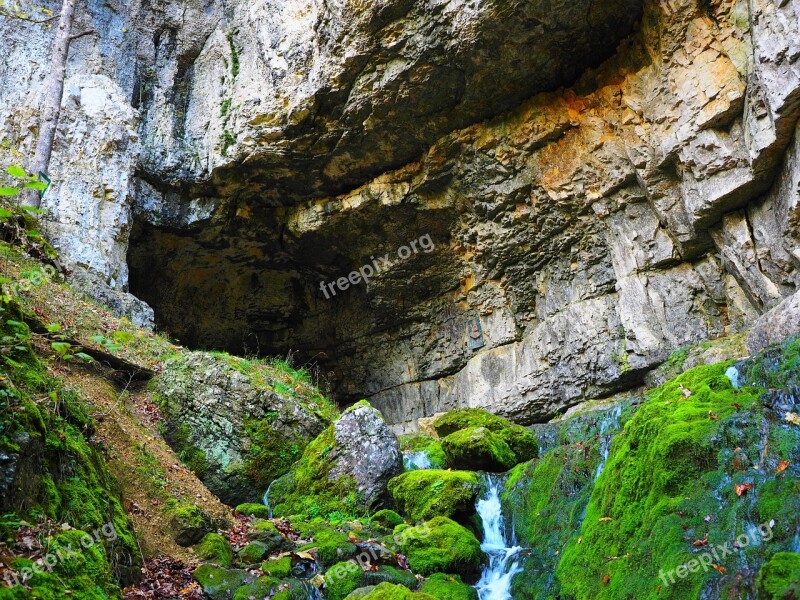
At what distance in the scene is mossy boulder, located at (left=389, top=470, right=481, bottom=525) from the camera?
8.01m

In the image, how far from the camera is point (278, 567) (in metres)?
6.21

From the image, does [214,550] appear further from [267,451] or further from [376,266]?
[376,266]

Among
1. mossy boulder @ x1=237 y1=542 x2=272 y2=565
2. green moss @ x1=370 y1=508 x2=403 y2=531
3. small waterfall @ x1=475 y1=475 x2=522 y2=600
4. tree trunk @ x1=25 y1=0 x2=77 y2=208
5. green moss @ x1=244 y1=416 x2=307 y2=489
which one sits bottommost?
small waterfall @ x1=475 y1=475 x2=522 y2=600

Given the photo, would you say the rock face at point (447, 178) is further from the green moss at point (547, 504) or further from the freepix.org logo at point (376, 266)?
the green moss at point (547, 504)

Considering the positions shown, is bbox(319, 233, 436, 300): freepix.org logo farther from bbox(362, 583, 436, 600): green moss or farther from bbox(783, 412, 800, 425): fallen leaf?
bbox(362, 583, 436, 600): green moss

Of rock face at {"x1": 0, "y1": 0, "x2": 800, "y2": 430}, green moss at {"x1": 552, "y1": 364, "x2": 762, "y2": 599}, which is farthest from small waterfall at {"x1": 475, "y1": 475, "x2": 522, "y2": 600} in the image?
rock face at {"x1": 0, "y1": 0, "x2": 800, "y2": 430}

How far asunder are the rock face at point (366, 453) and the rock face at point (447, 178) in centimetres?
677

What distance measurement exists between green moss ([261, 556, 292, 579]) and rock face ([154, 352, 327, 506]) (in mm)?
3084

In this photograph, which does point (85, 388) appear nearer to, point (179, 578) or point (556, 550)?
point (179, 578)

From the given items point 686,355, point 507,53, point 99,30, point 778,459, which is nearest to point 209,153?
point 99,30

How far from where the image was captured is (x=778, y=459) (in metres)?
5.34

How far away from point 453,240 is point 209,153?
6849mm

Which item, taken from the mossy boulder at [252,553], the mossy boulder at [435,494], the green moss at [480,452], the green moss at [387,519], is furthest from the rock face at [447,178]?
the mossy boulder at [252,553]

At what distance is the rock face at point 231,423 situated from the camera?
9.23m
